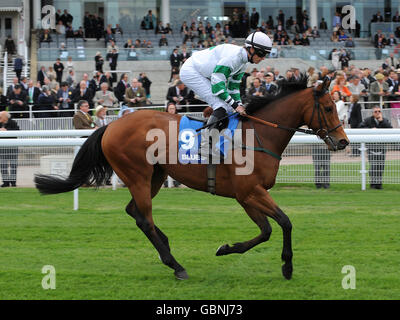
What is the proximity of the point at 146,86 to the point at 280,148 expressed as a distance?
12.7 m

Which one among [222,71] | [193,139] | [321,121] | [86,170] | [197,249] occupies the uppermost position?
[222,71]

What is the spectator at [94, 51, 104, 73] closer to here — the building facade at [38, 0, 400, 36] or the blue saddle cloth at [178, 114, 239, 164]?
the building facade at [38, 0, 400, 36]

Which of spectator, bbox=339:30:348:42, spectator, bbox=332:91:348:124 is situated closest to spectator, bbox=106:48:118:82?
spectator, bbox=339:30:348:42

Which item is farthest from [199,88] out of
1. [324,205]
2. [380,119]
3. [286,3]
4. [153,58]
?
[286,3]

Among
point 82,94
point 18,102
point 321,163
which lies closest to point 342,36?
point 82,94

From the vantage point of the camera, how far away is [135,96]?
1473 centimetres

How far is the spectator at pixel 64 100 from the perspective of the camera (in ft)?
48.9

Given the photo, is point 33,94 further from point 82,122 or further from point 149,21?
point 149,21

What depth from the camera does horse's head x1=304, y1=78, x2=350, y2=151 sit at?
18.5 feet

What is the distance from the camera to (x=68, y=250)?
Answer: 20.9ft

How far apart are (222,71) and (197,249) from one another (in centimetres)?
177

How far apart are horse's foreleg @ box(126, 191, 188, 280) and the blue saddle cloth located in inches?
22.3

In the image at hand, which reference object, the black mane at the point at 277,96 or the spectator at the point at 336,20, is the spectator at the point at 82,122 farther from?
the spectator at the point at 336,20
